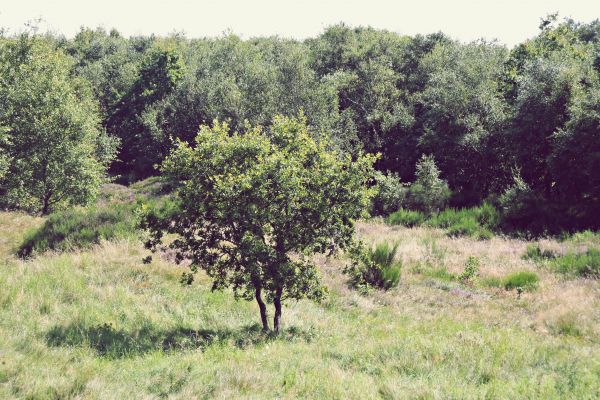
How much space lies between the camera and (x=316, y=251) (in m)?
9.05

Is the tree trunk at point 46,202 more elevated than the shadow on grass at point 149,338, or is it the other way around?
the tree trunk at point 46,202

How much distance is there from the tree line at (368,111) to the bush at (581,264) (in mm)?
5845

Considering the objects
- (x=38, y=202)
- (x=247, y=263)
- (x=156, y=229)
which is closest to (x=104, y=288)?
(x=156, y=229)

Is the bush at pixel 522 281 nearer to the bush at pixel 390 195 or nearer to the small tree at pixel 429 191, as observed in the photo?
the small tree at pixel 429 191

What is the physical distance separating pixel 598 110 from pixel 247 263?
68.2 feet

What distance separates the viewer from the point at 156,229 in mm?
9070

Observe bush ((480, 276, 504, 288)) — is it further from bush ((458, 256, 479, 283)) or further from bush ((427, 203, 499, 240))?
bush ((427, 203, 499, 240))

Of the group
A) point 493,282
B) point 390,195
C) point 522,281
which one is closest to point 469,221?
point 390,195

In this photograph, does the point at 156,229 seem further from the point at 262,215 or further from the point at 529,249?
the point at 529,249

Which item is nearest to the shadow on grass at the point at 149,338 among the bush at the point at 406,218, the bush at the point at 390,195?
the bush at the point at 406,218

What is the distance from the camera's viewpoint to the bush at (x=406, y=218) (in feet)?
85.3

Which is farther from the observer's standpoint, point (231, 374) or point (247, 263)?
point (247, 263)

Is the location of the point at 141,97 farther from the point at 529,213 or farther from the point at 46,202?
the point at 529,213

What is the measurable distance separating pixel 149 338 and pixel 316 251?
3603 mm
